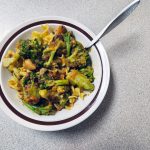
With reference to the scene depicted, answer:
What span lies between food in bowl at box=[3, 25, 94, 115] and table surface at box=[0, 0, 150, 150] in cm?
11

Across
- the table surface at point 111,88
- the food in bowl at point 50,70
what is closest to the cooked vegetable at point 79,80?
the food in bowl at point 50,70

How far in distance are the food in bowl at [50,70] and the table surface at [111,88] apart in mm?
105

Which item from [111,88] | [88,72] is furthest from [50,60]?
[111,88]

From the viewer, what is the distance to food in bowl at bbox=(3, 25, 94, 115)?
1.06 m

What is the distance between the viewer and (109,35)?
4.05 ft

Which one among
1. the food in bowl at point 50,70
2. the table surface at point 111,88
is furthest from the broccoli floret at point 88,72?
the table surface at point 111,88

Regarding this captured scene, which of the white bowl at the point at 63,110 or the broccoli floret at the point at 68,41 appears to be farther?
the broccoli floret at the point at 68,41

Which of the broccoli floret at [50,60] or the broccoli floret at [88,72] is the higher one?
the broccoli floret at [50,60]

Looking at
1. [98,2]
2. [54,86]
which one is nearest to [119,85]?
[54,86]

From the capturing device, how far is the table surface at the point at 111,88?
1096mm

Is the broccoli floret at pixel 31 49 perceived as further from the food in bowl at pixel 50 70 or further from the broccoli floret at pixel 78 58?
the broccoli floret at pixel 78 58

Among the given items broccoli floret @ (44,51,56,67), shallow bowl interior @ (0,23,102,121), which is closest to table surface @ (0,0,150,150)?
shallow bowl interior @ (0,23,102,121)

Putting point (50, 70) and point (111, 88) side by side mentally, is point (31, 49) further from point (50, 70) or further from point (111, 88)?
point (111, 88)

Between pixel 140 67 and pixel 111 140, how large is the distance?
0.99 ft
